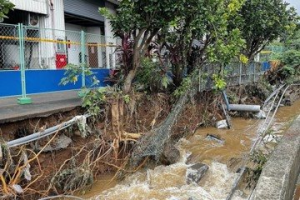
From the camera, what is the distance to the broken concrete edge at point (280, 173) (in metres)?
2.75

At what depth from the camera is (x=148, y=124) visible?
7328mm

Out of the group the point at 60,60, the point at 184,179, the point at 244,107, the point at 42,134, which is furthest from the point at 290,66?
the point at 42,134

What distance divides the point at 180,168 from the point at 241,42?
13.8 feet

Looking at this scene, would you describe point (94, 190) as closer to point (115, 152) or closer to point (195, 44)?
point (115, 152)

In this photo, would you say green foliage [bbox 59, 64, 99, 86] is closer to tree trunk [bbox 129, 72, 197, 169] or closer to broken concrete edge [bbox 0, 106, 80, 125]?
broken concrete edge [bbox 0, 106, 80, 125]

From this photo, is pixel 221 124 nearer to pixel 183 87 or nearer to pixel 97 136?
pixel 183 87

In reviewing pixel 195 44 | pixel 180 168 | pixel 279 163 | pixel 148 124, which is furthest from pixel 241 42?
pixel 279 163

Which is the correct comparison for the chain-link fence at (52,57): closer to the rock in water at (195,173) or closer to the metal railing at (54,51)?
the metal railing at (54,51)

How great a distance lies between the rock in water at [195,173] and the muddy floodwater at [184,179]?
0.09 meters

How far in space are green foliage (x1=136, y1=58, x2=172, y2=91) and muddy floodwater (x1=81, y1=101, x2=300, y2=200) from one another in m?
1.74

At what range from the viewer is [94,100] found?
6.25m

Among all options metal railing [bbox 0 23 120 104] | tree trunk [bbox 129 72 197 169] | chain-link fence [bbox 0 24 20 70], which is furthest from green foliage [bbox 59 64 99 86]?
tree trunk [bbox 129 72 197 169]

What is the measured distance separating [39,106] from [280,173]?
477 cm

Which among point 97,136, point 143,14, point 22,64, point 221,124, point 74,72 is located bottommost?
point 221,124
